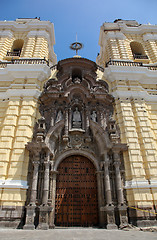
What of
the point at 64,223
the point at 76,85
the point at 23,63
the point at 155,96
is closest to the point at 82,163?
the point at 64,223

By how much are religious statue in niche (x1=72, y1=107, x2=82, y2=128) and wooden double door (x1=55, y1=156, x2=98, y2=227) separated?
208cm

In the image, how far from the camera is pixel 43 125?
1005 centimetres

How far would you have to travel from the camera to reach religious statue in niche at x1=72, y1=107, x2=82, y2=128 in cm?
1079

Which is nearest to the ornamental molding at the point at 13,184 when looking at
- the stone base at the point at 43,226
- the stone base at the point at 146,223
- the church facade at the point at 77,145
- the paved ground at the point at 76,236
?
the church facade at the point at 77,145

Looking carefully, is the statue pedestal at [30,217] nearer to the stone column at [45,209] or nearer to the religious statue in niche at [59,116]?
the stone column at [45,209]

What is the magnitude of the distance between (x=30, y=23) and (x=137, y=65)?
11968 millimetres

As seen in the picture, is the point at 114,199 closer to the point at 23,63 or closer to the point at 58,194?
the point at 58,194

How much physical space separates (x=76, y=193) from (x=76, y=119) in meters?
4.61

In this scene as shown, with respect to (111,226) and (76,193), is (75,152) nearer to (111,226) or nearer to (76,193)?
(76,193)

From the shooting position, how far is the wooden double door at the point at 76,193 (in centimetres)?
873

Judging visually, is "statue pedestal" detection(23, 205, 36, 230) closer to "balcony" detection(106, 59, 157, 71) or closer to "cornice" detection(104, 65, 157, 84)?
"cornice" detection(104, 65, 157, 84)

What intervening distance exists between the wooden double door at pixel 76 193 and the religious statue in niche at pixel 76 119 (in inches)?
82.0

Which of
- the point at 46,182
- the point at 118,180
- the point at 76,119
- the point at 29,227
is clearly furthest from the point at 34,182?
the point at 76,119

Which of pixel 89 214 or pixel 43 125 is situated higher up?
pixel 43 125
